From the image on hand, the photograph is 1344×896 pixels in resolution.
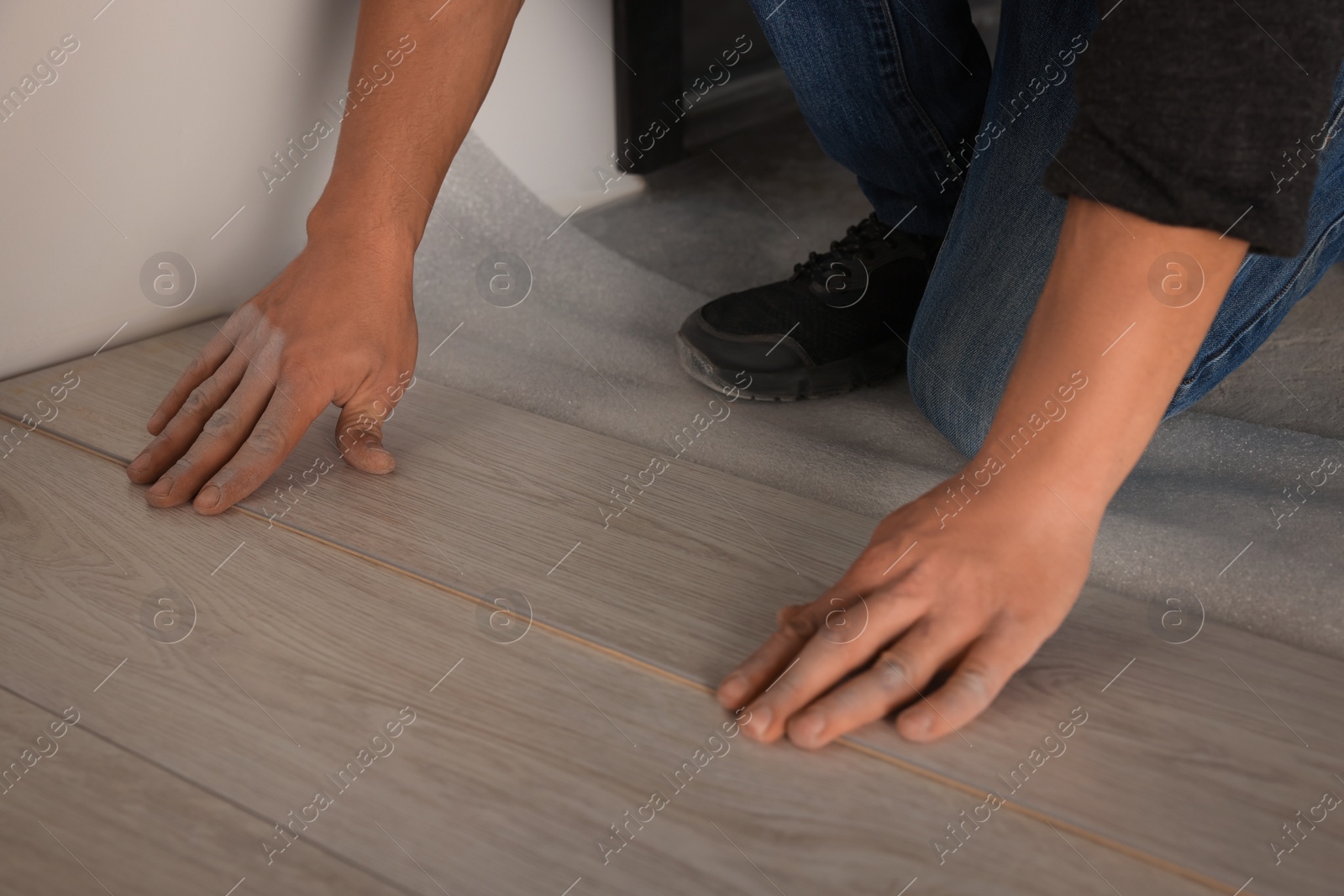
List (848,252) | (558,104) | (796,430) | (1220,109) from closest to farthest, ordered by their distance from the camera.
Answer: (1220,109)
(796,430)
(848,252)
(558,104)

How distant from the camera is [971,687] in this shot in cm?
65

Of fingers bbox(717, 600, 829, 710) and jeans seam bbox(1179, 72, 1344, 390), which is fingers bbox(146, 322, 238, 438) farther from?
jeans seam bbox(1179, 72, 1344, 390)

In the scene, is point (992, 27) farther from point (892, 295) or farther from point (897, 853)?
point (897, 853)

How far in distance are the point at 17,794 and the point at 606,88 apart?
4.30 feet

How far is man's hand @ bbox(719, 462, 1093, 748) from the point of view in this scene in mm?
652

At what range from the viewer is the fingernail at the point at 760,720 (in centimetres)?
65

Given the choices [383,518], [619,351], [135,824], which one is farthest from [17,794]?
[619,351]

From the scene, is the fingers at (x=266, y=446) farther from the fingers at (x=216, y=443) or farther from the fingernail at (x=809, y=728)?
the fingernail at (x=809, y=728)

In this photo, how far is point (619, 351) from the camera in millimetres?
1297

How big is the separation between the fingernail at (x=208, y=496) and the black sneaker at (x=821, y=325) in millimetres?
537

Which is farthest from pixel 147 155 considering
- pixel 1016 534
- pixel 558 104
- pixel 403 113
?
pixel 1016 534

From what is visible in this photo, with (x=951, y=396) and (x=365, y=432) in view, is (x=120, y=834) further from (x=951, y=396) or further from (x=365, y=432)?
(x=951, y=396)

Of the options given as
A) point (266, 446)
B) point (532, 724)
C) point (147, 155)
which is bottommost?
point (532, 724)

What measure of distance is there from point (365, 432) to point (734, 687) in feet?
1.56
